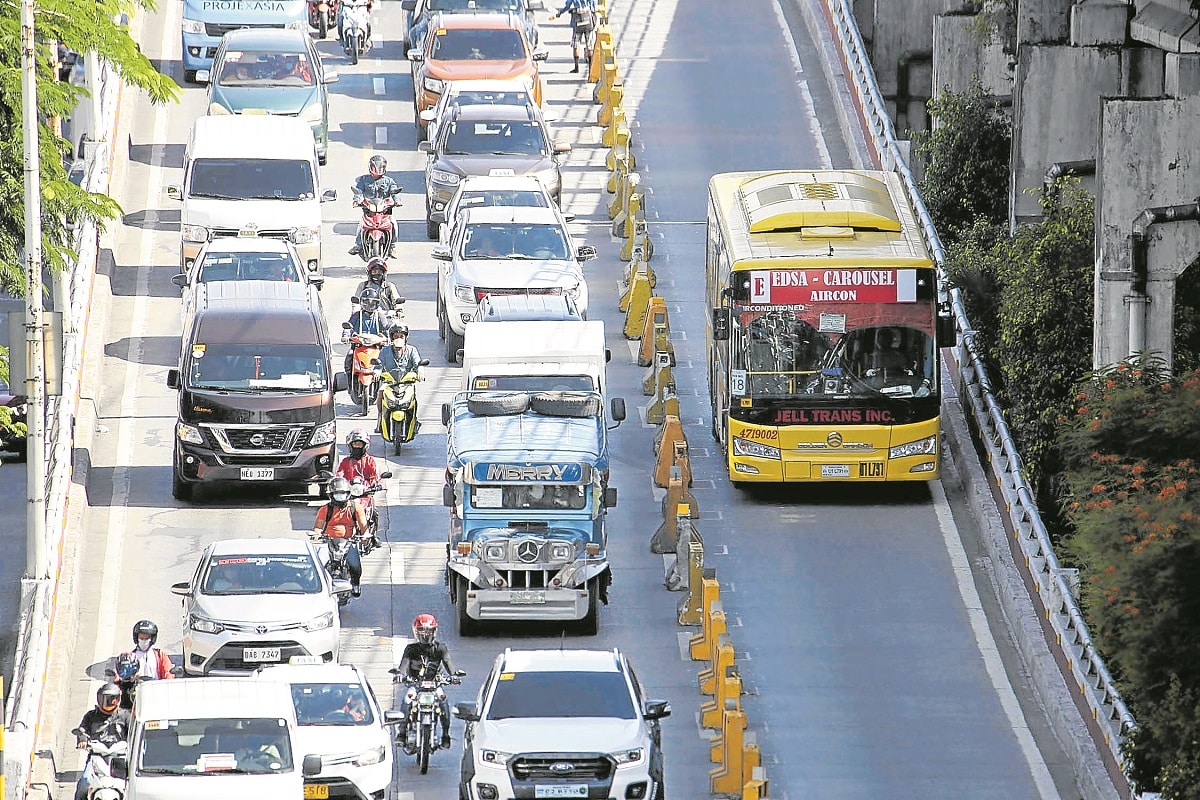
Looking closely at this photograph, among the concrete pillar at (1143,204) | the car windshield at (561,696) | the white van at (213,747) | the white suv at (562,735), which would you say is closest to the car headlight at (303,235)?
the concrete pillar at (1143,204)

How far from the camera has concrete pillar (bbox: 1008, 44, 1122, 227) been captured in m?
39.3

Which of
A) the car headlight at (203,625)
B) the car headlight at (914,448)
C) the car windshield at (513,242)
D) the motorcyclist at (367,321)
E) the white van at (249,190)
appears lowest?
the car headlight at (203,625)

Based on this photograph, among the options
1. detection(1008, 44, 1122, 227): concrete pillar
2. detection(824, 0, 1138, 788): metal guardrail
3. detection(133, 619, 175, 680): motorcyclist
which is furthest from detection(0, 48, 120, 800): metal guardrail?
detection(1008, 44, 1122, 227): concrete pillar

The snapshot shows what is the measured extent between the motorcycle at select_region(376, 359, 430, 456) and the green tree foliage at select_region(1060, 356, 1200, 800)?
33.5 feet

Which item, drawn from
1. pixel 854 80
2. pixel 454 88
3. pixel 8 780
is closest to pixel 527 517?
pixel 8 780

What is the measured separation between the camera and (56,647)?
93.7ft

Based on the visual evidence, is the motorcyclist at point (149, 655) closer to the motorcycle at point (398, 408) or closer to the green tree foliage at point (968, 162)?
the motorcycle at point (398, 408)

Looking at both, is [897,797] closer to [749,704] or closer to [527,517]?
[749,704]

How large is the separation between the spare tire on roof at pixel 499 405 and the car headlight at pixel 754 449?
134 inches

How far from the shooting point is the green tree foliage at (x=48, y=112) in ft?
113

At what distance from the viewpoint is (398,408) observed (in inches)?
1390

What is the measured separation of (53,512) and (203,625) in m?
4.32

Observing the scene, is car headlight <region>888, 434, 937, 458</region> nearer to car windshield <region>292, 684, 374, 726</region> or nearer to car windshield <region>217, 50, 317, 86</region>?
car windshield <region>292, 684, 374, 726</region>

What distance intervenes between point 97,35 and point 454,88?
12406mm
